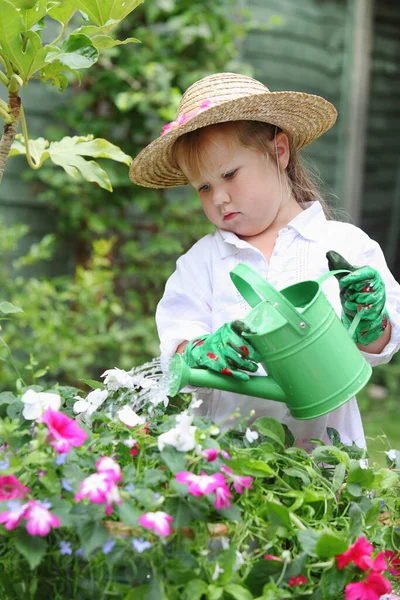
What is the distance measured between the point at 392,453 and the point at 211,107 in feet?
2.43

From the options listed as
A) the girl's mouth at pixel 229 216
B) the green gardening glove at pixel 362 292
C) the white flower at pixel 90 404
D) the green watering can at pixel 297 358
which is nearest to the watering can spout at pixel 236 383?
the green watering can at pixel 297 358

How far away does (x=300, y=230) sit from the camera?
67.3 inches

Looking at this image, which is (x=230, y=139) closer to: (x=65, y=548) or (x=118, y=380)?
(x=118, y=380)

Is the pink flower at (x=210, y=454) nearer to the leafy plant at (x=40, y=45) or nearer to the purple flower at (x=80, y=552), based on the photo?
the purple flower at (x=80, y=552)

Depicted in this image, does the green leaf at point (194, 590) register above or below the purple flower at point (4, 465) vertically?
below

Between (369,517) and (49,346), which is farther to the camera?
(49,346)

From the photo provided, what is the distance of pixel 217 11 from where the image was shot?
3525mm

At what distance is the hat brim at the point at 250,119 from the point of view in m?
1.58

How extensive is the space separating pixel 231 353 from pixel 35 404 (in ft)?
1.17

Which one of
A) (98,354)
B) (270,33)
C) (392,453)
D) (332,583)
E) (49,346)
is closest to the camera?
(332,583)

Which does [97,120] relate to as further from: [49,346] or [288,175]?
[288,175]

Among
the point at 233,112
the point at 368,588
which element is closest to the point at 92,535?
the point at 368,588

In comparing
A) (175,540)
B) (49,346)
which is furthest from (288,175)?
(49,346)

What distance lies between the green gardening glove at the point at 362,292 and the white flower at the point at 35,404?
58 cm
